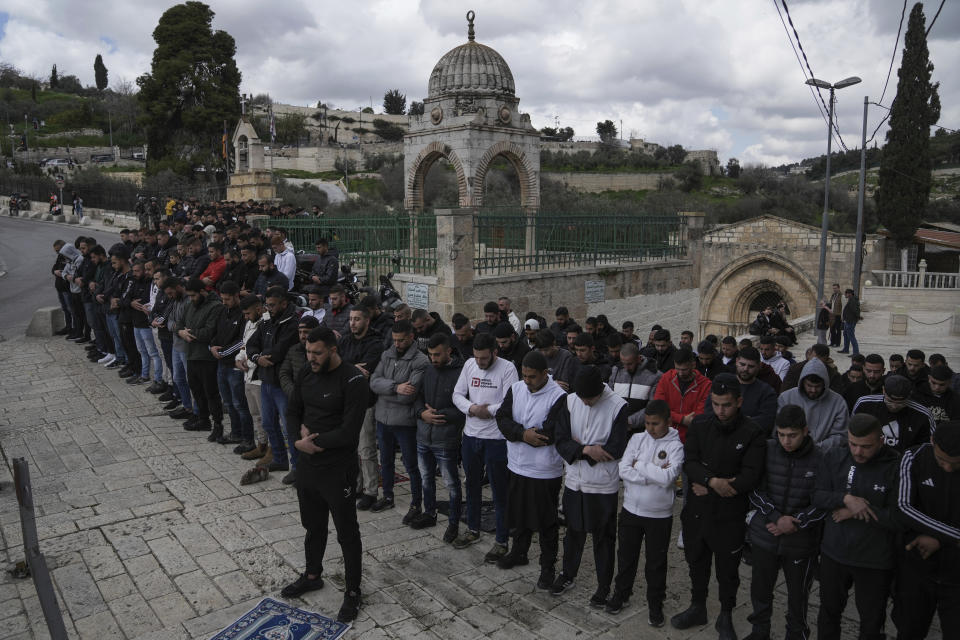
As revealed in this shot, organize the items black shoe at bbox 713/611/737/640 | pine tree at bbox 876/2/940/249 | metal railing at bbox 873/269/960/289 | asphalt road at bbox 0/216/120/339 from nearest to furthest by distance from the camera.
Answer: black shoe at bbox 713/611/737/640, asphalt road at bbox 0/216/120/339, metal railing at bbox 873/269/960/289, pine tree at bbox 876/2/940/249

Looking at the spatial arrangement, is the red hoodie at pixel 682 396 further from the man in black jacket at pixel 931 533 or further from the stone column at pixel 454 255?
the stone column at pixel 454 255

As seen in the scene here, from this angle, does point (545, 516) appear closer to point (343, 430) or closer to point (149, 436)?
point (343, 430)

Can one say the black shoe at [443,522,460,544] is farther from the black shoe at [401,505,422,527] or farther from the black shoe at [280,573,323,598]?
the black shoe at [280,573,323,598]

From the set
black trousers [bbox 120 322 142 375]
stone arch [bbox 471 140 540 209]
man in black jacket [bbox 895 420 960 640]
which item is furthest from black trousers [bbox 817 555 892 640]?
stone arch [bbox 471 140 540 209]

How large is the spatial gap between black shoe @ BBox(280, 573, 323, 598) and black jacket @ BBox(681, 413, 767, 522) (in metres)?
2.54

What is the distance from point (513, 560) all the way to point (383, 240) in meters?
7.14

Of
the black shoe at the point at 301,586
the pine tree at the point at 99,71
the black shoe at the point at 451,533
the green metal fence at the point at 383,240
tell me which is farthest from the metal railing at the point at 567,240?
the pine tree at the point at 99,71

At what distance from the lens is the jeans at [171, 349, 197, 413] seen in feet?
25.1

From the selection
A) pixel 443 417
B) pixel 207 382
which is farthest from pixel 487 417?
pixel 207 382

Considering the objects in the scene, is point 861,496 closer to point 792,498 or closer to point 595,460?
point 792,498

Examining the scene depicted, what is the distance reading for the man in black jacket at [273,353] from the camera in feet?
19.3

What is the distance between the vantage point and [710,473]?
3959mm

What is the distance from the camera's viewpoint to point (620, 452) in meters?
4.30

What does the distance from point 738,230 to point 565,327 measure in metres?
22.8
